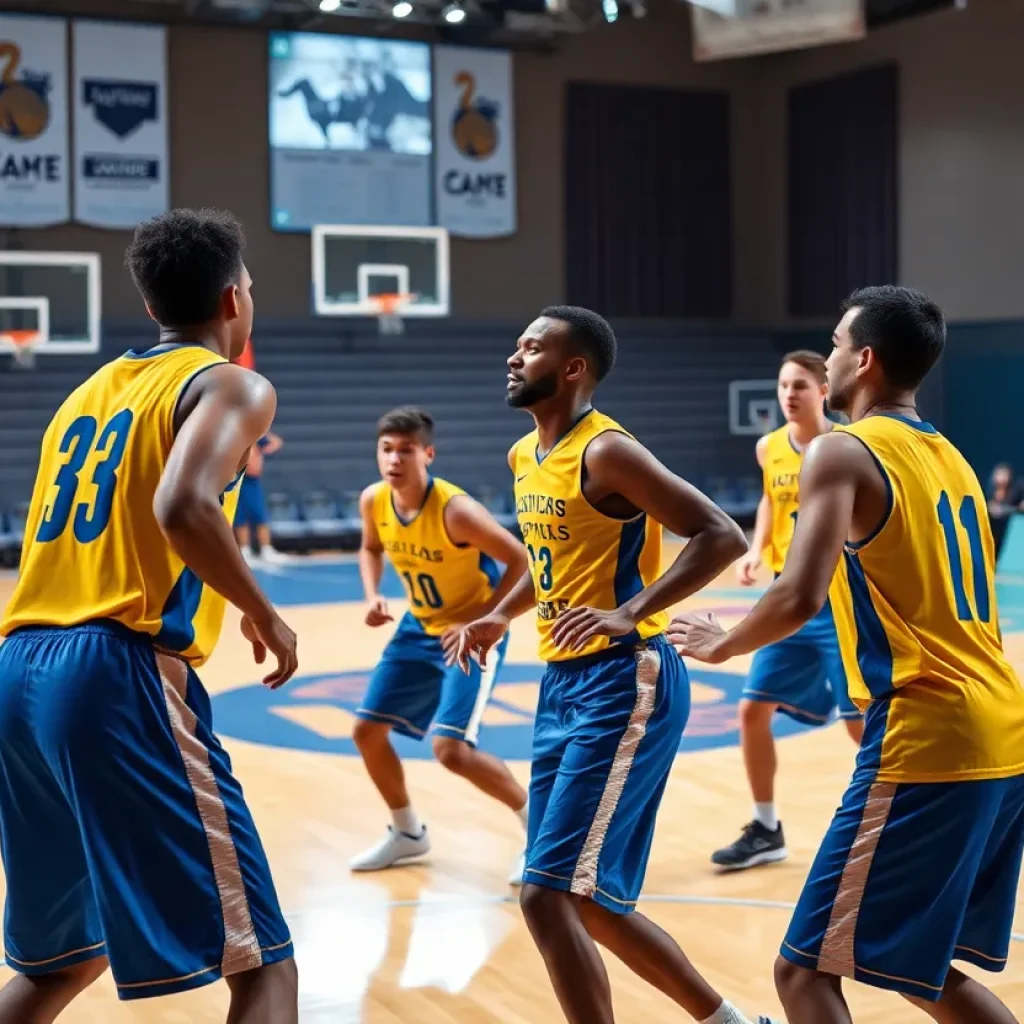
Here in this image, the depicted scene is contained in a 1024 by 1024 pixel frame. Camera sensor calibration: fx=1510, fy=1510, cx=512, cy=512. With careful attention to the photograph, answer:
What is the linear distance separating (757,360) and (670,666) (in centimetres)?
1963

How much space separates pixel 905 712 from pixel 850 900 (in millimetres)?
378

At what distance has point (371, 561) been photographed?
6.27m

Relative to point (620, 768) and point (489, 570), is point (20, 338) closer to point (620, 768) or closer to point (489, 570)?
point (489, 570)

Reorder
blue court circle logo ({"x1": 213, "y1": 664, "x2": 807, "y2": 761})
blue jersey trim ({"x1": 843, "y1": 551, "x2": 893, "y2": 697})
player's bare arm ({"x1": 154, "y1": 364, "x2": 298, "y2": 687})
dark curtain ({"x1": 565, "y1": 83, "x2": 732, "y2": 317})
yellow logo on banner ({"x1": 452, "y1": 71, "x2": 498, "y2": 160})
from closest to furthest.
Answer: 1. player's bare arm ({"x1": 154, "y1": 364, "x2": 298, "y2": 687})
2. blue jersey trim ({"x1": 843, "y1": 551, "x2": 893, "y2": 697})
3. blue court circle logo ({"x1": 213, "y1": 664, "x2": 807, "y2": 761})
4. yellow logo on banner ({"x1": 452, "y1": 71, "x2": 498, "y2": 160})
5. dark curtain ({"x1": 565, "y1": 83, "x2": 732, "y2": 317})

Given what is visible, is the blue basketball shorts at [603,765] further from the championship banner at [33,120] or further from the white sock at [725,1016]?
the championship banner at [33,120]

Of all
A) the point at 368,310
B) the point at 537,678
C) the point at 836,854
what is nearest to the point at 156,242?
the point at 836,854

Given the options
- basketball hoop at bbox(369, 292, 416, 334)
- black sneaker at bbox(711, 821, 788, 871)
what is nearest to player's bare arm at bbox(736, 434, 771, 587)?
black sneaker at bbox(711, 821, 788, 871)

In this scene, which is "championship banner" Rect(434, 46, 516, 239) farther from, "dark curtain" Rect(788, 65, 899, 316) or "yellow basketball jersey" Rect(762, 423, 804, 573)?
"yellow basketball jersey" Rect(762, 423, 804, 573)

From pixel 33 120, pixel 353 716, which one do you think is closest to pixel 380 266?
pixel 33 120

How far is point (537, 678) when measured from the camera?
32.9 ft

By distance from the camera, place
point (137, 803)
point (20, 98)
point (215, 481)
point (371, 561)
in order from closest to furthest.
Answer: point (215, 481) → point (137, 803) → point (371, 561) → point (20, 98)

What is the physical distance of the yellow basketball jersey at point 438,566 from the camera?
18.6ft

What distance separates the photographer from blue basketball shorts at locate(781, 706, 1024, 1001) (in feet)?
9.39

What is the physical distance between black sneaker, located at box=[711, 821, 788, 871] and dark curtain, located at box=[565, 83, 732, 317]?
1716 cm
